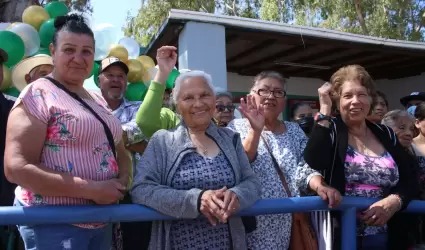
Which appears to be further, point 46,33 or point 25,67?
point 46,33

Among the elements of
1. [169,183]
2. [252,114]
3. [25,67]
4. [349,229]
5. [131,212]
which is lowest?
[349,229]

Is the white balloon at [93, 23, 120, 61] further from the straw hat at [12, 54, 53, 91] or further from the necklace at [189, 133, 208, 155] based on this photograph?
the necklace at [189, 133, 208, 155]

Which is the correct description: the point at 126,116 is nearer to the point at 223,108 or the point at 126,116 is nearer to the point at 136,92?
the point at 223,108

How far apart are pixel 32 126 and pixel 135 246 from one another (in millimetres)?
834

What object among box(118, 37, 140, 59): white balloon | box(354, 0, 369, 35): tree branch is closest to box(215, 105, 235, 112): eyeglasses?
box(118, 37, 140, 59): white balloon

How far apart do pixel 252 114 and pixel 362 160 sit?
0.63 metres

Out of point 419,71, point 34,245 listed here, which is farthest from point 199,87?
point 419,71

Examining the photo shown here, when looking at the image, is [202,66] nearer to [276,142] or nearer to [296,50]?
[296,50]

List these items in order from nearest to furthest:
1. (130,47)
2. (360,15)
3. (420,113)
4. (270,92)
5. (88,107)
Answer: (88,107) → (270,92) → (420,113) → (130,47) → (360,15)

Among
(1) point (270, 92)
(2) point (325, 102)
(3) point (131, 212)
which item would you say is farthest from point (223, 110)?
(3) point (131, 212)

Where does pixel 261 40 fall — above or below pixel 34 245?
above

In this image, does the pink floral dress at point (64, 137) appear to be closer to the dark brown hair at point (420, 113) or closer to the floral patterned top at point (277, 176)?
the floral patterned top at point (277, 176)

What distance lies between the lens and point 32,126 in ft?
5.27

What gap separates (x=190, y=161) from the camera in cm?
193
